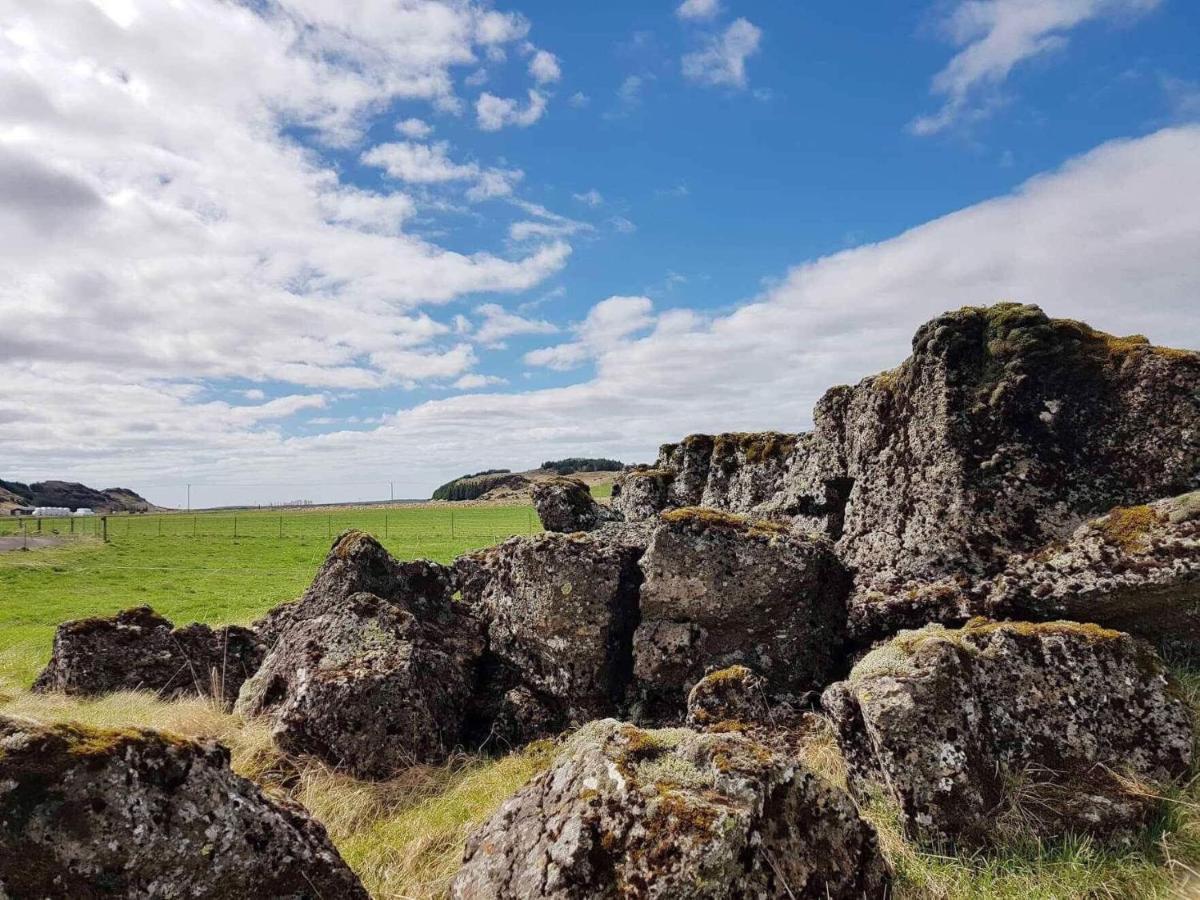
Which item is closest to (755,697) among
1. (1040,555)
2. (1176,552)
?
(1040,555)

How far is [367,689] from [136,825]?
14.1 feet

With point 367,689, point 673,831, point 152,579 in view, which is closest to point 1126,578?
point 673,831

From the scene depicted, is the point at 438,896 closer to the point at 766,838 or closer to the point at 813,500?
the point at 766,838

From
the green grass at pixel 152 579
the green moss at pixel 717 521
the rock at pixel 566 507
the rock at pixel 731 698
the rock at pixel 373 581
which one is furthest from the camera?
the green grass at pixel 152 579

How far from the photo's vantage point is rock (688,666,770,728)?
26.3ft

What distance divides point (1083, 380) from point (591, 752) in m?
8.04

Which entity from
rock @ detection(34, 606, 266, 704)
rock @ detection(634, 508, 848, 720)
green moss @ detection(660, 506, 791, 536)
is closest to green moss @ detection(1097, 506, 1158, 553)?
rock @ detection(634, 508, 848, 720)

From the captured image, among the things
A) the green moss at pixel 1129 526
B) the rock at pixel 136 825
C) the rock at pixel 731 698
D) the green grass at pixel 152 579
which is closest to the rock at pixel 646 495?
the rock at pixel 731 698

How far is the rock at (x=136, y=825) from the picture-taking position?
14.5 feet

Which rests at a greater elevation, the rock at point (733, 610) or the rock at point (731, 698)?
the rock at point (733, 610)

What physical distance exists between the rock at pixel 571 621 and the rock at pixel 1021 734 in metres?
3.70

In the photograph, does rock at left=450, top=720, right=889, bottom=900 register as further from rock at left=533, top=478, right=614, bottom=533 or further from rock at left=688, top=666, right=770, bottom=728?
rock at left=533, top=478, right=614, bottom=533

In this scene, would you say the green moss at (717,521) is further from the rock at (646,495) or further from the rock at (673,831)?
the rock at (646,495)

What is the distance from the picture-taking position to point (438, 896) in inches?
234
